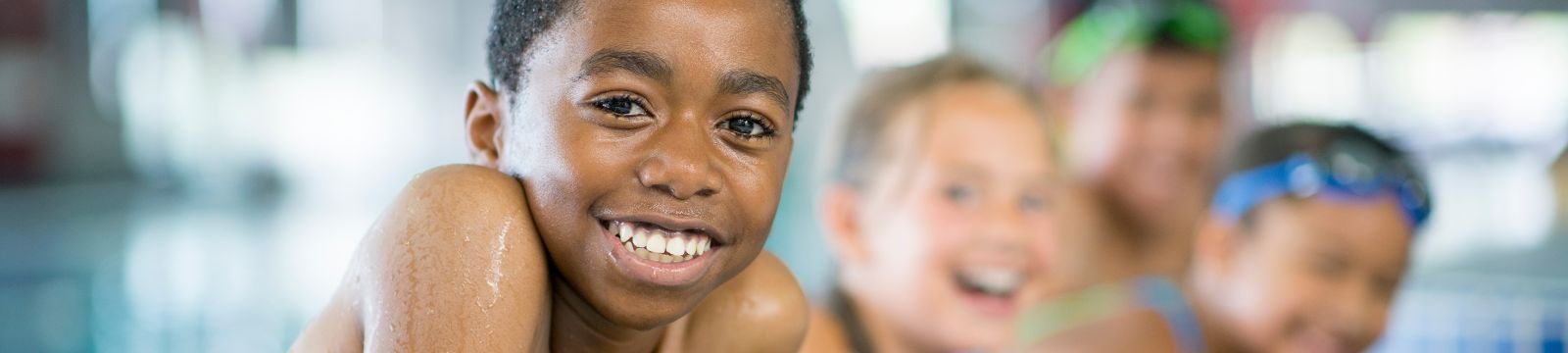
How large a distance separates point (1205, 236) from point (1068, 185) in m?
0.19

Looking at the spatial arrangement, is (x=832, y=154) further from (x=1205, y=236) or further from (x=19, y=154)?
(x=19, y=154)

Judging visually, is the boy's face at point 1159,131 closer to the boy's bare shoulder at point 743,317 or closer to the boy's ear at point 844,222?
the boy's ear at point 844,222

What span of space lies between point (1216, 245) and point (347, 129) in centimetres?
679

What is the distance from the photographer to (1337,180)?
165 centimetres

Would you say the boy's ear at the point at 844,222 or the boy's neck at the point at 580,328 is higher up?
the boy's ear at the point at 844,222

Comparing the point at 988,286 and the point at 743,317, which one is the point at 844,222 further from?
the point at 743,317

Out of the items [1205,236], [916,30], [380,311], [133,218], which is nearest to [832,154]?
[1205,236]

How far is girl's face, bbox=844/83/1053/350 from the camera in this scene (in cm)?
142

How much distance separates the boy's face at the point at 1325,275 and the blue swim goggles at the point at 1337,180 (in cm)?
2

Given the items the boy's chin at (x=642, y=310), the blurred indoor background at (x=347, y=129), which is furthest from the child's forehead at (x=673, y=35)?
the blurred indoor background at (x=347, y=129)

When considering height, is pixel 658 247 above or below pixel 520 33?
below

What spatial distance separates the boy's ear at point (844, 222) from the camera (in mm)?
1498

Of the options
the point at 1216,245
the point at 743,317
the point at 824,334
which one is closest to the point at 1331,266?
the point at 1216,245

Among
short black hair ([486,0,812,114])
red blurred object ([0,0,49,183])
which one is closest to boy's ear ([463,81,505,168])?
short black hair ([486,0,812,114])
